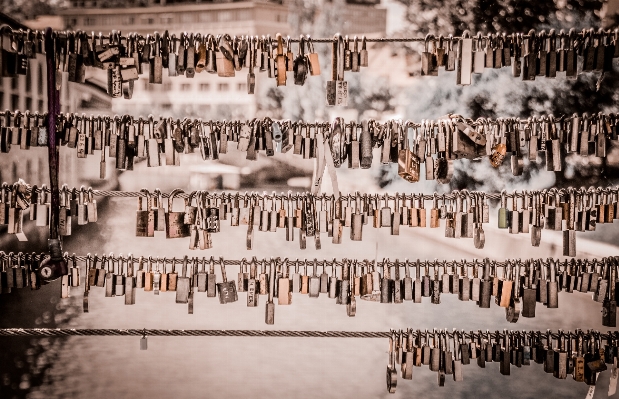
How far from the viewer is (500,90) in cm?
445

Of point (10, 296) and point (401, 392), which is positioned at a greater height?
point (10, 296)

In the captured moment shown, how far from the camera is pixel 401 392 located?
4.30m

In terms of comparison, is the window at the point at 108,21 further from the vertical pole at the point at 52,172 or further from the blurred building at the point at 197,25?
the vertical pole at the point at 52,172

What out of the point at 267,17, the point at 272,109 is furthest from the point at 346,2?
the point at 272,109

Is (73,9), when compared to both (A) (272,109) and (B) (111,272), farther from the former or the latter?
(B) (111,272)

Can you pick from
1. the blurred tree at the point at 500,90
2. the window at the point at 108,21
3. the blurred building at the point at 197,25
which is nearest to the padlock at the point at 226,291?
the blurred building at the point at 197,25

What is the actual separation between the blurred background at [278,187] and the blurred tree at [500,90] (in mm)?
11

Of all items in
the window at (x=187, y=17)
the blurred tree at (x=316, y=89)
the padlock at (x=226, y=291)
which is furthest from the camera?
the window at (x=187, y=17)

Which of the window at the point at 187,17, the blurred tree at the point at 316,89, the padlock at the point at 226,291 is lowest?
the padlock at the point at 226,291

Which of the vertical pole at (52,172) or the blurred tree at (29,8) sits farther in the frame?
the blurred tree at (29,8)

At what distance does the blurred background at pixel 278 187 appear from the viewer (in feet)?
14.1

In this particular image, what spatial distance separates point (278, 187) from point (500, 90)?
1960mm

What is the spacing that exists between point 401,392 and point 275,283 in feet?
5.10

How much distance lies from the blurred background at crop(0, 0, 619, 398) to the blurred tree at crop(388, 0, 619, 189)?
1 cm
